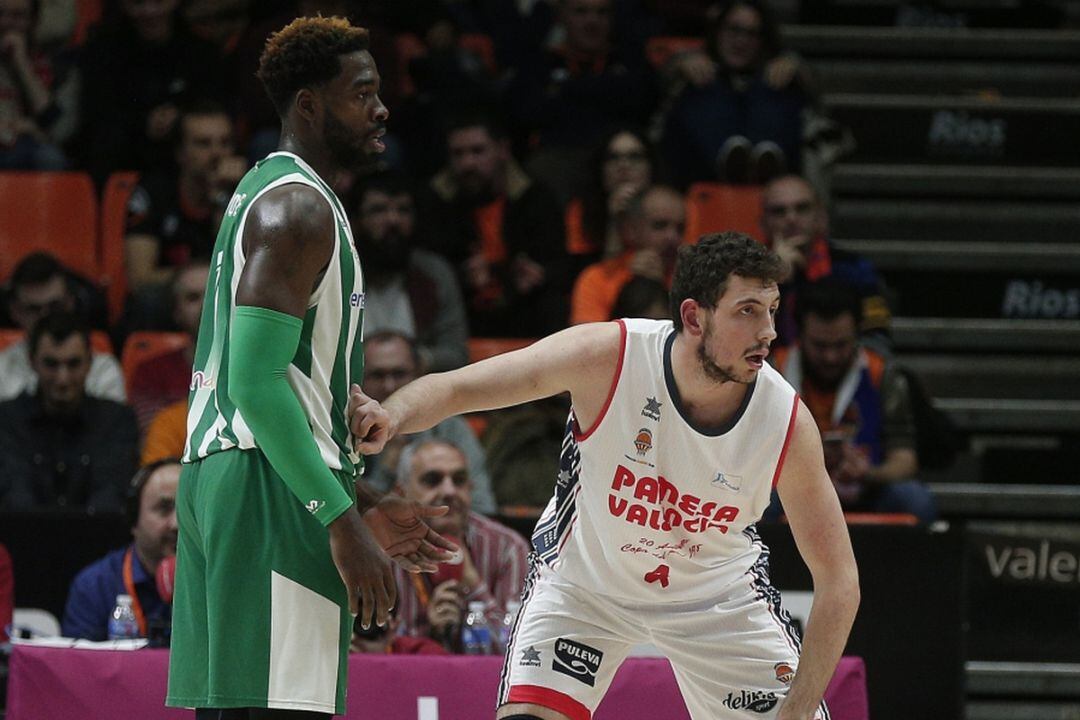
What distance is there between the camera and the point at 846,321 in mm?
8141

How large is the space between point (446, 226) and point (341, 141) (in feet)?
18.0

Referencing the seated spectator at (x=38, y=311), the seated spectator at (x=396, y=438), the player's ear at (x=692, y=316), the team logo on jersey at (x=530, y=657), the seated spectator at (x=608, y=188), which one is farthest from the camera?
the seated spectator at (x=608, y=188)

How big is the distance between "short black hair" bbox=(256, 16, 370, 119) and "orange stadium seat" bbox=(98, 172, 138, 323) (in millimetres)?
5618

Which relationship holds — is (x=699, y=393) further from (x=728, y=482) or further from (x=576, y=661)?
(x=576, y=661)

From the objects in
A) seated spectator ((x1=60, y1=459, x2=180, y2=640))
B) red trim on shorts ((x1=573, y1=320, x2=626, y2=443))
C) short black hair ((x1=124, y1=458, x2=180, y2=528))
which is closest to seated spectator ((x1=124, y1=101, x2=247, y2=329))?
short black hair ((x1=124, y1=458, x2=180, y2=528))

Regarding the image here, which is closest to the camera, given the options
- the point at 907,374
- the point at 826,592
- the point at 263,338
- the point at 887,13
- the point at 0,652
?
the point at 263,338

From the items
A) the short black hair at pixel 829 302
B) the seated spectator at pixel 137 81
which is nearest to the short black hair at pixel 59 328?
the seated spectator at pixel 137 81

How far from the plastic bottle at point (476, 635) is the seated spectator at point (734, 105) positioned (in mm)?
4241

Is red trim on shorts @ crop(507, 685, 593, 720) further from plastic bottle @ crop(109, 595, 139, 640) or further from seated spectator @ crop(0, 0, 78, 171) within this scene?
seated spectator @ crop(0, 0, 78, 171)

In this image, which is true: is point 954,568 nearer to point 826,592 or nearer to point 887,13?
point 826,592

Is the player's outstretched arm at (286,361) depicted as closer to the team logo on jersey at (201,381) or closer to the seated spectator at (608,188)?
the team logo on jersey at (201,381)

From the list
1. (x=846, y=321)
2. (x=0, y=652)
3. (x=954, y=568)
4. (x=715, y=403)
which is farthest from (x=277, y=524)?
(x=846, y=321)

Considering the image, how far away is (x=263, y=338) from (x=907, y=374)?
558 centimetres

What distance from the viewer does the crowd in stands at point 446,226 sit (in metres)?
7.62
